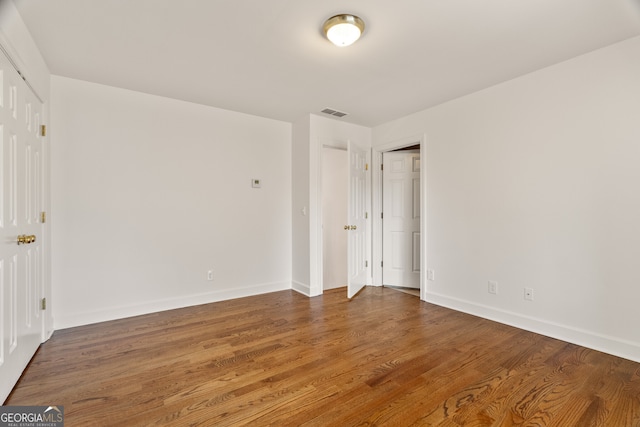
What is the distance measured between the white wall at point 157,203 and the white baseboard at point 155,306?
0.03 feet

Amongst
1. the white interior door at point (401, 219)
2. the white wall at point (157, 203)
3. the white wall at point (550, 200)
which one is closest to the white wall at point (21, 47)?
the white wall at point (157, 203)

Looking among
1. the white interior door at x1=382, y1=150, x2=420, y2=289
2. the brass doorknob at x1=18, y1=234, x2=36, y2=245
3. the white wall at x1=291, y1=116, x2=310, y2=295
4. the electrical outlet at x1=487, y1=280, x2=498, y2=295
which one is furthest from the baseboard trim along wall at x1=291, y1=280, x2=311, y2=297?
the brass doorknob at x1=18, y1=234, x2=36, y2=245

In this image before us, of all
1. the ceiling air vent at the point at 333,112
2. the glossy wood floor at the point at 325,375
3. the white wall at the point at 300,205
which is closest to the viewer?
the glossy wood floor at the point at 325,375

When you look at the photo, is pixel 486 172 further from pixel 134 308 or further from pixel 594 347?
pixel 134 308

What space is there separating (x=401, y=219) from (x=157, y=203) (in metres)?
3.20

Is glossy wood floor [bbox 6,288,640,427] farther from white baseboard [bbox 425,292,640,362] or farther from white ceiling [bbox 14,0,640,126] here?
white ceiling [bbox 14,0,640,126]

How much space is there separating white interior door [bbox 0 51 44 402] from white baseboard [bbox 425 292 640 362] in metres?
3.73

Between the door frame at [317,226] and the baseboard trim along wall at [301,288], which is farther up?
the door frame at [317,226]

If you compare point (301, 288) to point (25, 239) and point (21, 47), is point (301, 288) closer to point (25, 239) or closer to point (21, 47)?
point (25, 239)

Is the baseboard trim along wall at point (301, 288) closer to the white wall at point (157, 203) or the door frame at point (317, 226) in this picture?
the door frame at point (317, 226)

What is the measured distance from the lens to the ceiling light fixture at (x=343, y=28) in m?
1.93

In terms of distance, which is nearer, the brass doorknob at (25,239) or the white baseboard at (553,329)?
the brass doorknob at (25,239)

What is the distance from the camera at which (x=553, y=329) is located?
259 centimetres

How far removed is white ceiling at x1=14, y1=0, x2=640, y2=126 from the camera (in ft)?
6.14
